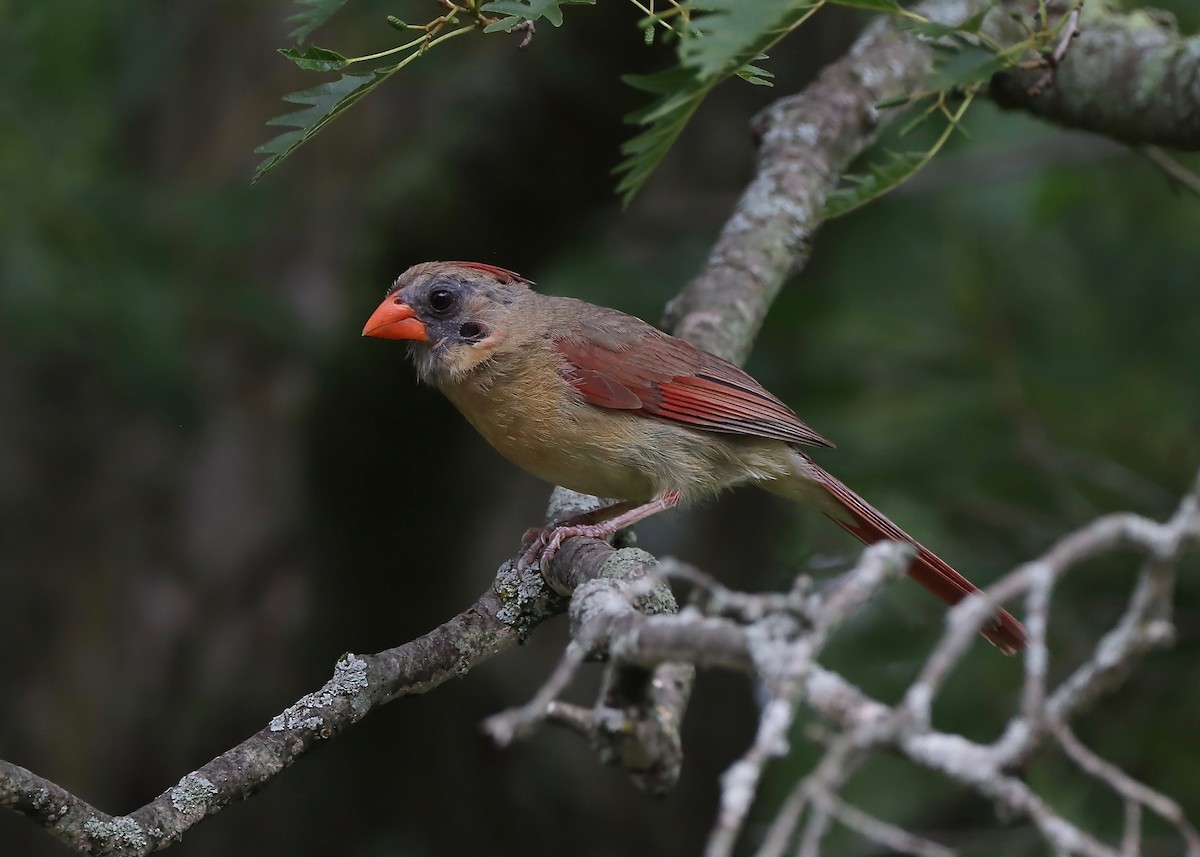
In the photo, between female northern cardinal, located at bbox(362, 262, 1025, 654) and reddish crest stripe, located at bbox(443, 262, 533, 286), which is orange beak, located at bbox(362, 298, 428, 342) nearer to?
female northern cardinal, located at bbox(362, 262, 1025, 654)

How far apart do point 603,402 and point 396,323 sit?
707mm

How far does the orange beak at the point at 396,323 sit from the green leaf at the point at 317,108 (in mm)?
1730

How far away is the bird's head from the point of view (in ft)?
13.3

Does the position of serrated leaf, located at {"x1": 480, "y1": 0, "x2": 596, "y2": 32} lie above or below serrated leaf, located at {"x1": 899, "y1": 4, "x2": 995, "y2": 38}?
below

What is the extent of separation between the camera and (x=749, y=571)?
6082 mm

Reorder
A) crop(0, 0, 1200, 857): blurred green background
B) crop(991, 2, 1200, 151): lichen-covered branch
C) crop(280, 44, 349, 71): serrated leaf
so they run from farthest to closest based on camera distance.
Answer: crop(0, 0, 1200, 857): blurred green background < crop(991, 2, 1200, 151): lichen-covered branch < crop(280, 44, 349, 71): serrated leaf

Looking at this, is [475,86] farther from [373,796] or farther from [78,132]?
[373,796]

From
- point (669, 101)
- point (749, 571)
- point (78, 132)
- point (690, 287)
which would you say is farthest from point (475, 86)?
point (669, 101)

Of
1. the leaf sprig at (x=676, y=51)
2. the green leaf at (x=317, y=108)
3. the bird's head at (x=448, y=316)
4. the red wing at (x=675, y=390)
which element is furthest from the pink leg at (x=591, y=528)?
the green leaf at (x=317, y=108)

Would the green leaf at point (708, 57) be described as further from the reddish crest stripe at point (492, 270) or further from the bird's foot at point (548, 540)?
the reddish crest stripe at point (492, 270)

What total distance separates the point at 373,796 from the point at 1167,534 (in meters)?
5.51

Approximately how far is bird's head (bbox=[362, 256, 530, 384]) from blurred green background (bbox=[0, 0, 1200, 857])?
3.39ft

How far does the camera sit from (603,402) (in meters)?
3.95

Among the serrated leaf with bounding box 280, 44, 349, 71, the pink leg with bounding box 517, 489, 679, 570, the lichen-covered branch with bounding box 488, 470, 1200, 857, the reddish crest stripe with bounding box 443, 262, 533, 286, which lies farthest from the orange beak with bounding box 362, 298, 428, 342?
the lichen-covered branch with bounding box 488, 470, 1200, 857
